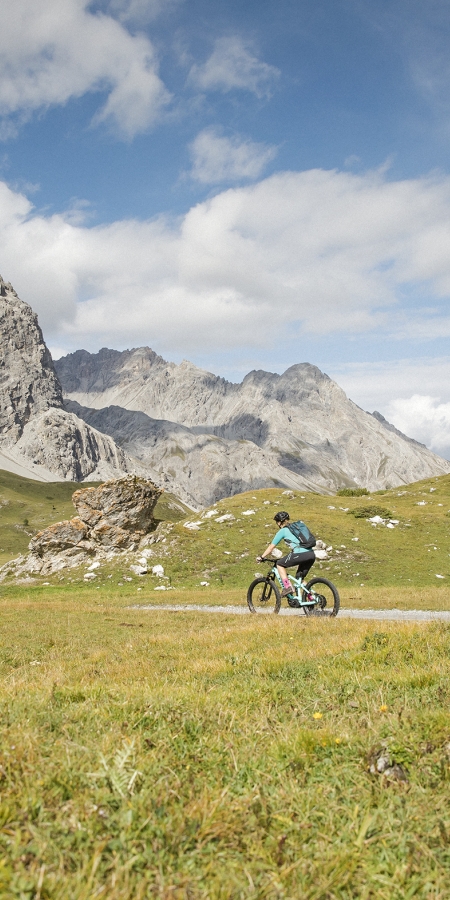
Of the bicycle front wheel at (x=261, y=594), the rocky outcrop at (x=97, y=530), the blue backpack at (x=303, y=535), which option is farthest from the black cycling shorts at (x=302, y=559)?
the rocky outcrop at (x=97, y=530)

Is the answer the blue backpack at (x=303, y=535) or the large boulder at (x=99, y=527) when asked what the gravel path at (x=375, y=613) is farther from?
the large boulder at (x=99, y=527)

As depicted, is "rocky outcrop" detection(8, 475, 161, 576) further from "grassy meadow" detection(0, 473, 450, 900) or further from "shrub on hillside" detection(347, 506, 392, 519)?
"grassy meadow" detection(0, 473, 450, 900)

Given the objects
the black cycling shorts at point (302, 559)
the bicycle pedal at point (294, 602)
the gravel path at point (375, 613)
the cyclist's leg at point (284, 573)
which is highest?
the black cycling shorts at point (302, 559)

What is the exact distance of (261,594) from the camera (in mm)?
19922

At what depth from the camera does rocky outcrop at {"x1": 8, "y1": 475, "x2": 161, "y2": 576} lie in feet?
145

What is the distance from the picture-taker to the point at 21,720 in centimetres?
553

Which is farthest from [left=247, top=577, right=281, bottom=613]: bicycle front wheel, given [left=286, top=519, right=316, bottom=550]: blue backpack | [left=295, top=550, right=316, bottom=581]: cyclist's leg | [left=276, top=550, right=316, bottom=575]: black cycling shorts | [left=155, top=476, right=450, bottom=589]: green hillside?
[left=155, top=476, right=450, bottom=589]: green hillside

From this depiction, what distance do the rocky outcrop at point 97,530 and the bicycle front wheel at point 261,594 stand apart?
2415 centimetres

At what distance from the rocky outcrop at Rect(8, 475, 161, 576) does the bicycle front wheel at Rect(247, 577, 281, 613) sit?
24.2 m

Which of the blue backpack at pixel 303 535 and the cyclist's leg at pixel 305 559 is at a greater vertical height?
the blue backpack at pixel 303 535

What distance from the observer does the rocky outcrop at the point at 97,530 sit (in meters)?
44.1

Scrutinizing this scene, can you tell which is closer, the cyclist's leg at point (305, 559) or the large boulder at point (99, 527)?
the cyclist's leg at point (305, 559)

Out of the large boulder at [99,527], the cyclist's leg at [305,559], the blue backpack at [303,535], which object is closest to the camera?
the cyclist's leg at [305,559]

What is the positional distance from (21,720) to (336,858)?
3710 mm
